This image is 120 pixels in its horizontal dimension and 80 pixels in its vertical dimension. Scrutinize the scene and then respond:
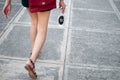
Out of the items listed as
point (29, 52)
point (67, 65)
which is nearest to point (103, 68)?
point (67, 65)

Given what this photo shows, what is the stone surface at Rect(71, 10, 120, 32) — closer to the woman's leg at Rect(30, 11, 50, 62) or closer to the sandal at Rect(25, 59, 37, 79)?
the woman's leg at Rect(30, 11, 50, 62)

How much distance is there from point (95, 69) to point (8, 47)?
1.76 metres

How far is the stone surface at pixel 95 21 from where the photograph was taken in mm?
7137

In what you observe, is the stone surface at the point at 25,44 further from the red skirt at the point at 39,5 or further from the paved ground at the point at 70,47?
the red skirt at the point at 39,5

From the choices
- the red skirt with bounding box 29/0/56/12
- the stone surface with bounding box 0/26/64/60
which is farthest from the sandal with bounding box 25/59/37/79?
the stone surface with bounding box 0/26/64/60

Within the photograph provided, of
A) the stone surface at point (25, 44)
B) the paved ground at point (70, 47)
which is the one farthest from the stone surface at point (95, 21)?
the stone surface at point (25, 44)

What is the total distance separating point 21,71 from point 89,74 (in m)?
1.11

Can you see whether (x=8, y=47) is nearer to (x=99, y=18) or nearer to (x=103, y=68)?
(x=103, y=68)

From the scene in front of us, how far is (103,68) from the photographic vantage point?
16.4 ft

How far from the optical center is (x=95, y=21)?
300 inches

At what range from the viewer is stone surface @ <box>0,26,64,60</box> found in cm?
536

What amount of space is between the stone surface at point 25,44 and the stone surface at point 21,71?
0.33 meters

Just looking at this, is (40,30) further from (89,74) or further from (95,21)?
(95,21)

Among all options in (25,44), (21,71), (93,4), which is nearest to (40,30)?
(21,71)
